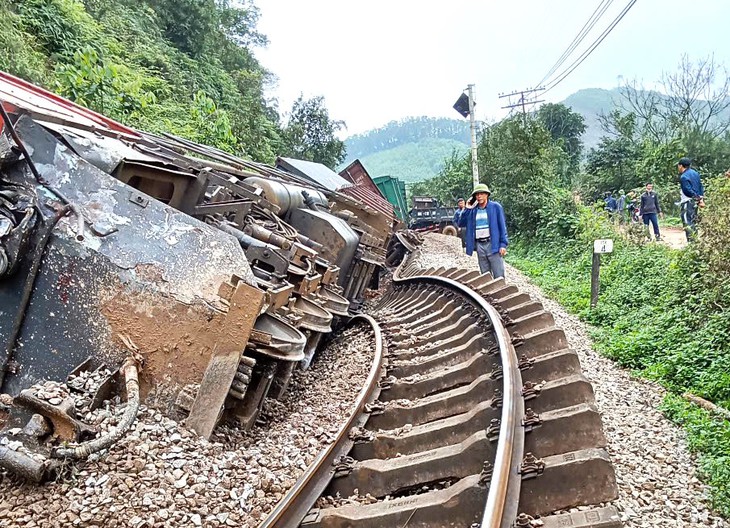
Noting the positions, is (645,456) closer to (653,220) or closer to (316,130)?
(653,220)

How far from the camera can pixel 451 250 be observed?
49.9 feet

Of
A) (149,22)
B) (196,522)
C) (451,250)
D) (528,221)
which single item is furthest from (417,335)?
(149,22)

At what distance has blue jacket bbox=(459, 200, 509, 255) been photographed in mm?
7617

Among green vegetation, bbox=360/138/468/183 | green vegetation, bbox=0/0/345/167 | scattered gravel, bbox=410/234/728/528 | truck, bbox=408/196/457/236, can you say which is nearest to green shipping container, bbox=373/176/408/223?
truck, bbox=408/196/457/236

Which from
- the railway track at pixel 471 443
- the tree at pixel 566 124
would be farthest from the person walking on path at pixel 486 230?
the tree at pixel 566 124

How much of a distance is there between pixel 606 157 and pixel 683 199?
67.7 feet

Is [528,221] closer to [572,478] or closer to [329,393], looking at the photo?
[329,393]

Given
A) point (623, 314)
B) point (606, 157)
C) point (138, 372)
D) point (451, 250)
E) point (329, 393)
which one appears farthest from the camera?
point (606, 157)

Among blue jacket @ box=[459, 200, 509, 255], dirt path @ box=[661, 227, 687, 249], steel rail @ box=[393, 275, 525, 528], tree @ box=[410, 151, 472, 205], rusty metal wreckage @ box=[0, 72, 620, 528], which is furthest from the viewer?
tree @ box=[410, 151, 472, 205]

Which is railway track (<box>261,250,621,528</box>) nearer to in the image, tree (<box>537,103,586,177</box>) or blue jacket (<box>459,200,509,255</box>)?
blue jacket (<box>459,200,509,255</box>)

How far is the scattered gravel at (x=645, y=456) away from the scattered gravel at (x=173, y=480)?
1817 millimetres

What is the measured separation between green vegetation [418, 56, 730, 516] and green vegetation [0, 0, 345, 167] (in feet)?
29.5

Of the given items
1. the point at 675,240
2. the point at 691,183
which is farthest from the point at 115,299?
the point at 675,240

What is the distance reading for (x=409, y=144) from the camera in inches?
4966
